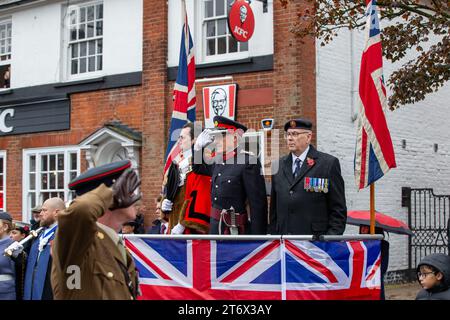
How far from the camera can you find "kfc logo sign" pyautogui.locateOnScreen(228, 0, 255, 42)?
12.6 meters

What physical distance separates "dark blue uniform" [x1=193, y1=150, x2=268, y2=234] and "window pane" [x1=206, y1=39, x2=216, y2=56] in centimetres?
733

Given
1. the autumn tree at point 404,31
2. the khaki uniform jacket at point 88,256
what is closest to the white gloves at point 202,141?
the autumn tree at point 404,31

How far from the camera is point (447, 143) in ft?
56.3

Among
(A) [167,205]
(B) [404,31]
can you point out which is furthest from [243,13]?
(A) [167,205]

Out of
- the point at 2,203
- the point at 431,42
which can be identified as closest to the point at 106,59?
the point at 2,203

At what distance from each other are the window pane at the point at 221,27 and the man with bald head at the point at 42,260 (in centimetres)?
819

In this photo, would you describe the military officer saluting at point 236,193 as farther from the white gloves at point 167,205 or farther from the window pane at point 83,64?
the window pane at point 83,64

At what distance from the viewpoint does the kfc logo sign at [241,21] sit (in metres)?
12.6

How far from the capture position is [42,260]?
19.9 ft

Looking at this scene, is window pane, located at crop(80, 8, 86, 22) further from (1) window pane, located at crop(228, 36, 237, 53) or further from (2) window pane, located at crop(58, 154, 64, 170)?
(1) window pane, located at crop(228, 36, 237, 53)

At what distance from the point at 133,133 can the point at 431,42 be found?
7.37 m

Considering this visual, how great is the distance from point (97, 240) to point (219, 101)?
10.4m

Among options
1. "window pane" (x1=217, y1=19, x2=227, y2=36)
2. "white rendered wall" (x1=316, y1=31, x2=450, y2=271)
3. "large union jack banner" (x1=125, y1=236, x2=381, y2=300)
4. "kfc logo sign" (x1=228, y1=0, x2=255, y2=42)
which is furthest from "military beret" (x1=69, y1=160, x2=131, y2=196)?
"window pane" (x1=217, y1=19, x2=227, y2=36)
